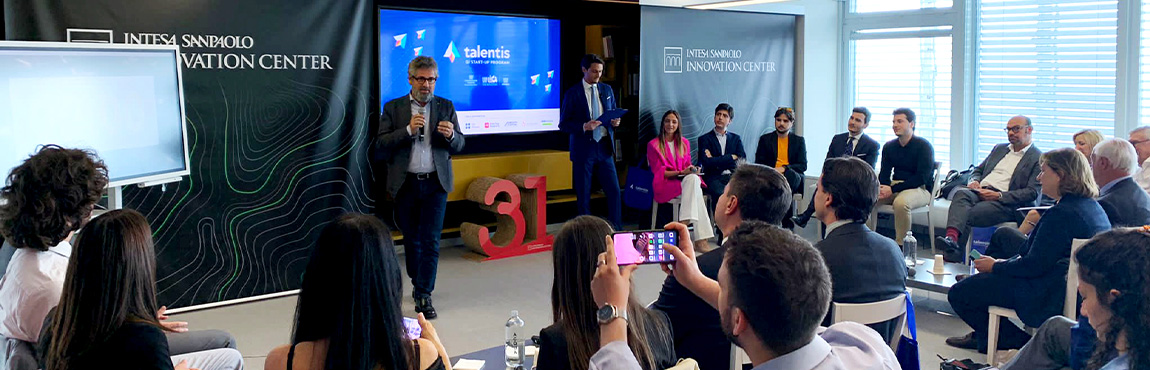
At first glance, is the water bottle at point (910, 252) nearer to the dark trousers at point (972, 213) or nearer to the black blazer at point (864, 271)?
the dark trousers at point (972, 213)

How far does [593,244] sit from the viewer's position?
2.43 meters

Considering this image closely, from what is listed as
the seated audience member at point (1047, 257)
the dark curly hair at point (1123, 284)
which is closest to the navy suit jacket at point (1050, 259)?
the seated audience member at point (1047, 257)

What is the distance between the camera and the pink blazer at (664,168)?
7.95 meters

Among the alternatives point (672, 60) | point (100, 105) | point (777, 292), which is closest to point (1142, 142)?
point (672, 60)

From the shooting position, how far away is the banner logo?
8297mm

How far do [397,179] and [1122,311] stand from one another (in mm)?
3975

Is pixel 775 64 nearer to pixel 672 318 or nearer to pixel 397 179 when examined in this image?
pixel 397 179

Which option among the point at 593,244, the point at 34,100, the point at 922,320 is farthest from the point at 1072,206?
the point at 34,100

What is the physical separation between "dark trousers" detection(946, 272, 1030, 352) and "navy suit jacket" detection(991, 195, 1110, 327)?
0.15 feet

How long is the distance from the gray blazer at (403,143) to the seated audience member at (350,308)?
11.0ft

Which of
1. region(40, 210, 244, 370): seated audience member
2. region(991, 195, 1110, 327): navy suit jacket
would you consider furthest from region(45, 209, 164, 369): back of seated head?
region(991, 195, 1110, 327): navy suit jacket

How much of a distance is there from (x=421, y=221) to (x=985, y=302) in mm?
3030

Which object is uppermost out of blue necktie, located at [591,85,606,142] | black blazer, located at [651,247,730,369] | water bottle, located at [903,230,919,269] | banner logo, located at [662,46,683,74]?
banner logo, located at [662,46,683,74]

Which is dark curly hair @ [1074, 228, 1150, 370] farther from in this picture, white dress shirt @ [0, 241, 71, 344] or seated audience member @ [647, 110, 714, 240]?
seated audience member @ [647, 110, 714, 240]
